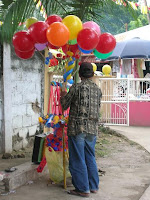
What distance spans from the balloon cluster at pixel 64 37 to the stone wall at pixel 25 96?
2104mm

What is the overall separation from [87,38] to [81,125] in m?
1.07

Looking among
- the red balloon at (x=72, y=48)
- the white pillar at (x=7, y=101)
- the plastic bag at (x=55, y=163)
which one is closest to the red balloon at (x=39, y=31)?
the red balloon at (x=72, y=48)

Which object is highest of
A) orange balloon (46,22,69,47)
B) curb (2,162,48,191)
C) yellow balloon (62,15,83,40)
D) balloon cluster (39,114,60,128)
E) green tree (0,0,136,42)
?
green tree (0,0,136,42)

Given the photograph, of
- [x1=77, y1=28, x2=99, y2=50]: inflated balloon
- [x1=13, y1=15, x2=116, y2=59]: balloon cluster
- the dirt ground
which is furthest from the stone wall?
[x1=77, y1=28, x2=99, y2=50]: inflated balloon

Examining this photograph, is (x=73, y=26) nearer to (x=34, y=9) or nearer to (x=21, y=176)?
(x=34, y=9)

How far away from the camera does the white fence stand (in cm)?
1045

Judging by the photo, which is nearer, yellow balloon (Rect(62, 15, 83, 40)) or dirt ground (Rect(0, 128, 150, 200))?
yellow balloon (Rect(62, 15, 83, 40))

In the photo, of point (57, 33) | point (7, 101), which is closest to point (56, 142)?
point (57, 33)

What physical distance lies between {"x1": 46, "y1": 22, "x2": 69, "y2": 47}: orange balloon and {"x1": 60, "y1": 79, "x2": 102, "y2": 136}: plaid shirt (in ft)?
2.07

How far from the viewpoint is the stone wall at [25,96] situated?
643 cm

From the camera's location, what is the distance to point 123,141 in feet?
27.0

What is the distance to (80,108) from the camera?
4.17 m

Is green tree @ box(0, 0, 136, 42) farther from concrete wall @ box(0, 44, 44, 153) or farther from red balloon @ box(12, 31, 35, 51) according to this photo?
red balloon @ box(12, 31, 35, 51)

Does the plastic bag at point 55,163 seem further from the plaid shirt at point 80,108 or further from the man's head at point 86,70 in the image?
the man's head at point 86,70
